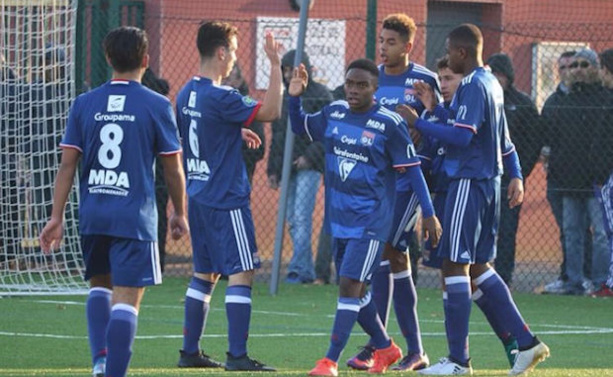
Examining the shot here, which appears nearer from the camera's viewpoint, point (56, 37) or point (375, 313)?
point (375, 313)

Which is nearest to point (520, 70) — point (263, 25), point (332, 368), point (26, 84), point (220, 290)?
point (263, 25)

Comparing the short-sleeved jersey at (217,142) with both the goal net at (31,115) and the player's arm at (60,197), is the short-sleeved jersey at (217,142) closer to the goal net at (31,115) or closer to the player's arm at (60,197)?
the player's arm at (60,197)

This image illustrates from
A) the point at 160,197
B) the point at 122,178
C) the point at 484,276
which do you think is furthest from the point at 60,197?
the point at 160,197

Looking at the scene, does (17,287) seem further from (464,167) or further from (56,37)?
(464,167)

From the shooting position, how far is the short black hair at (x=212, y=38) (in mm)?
8867

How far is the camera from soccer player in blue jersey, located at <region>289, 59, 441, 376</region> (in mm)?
8461

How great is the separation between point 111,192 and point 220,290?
724 cm

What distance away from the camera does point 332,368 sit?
828 centimetres

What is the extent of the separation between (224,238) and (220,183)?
0.33 metres

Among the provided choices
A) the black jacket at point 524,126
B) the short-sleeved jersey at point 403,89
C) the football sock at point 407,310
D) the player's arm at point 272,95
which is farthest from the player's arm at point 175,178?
the black jacket at point 524,126

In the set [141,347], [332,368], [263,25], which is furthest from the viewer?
[263,25]

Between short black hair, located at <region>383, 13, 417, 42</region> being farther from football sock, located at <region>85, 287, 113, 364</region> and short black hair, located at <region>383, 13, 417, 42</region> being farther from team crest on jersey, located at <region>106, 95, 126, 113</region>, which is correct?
football sock, located at <region>85, 287, 113, 364</region>

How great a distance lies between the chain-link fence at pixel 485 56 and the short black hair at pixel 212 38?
19.8 feet

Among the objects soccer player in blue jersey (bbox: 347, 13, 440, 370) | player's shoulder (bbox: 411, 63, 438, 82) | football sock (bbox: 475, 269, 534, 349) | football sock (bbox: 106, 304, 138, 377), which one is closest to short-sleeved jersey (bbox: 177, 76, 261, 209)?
soccer player in blue jersey (bbox: 347, 13, 440, 370)
